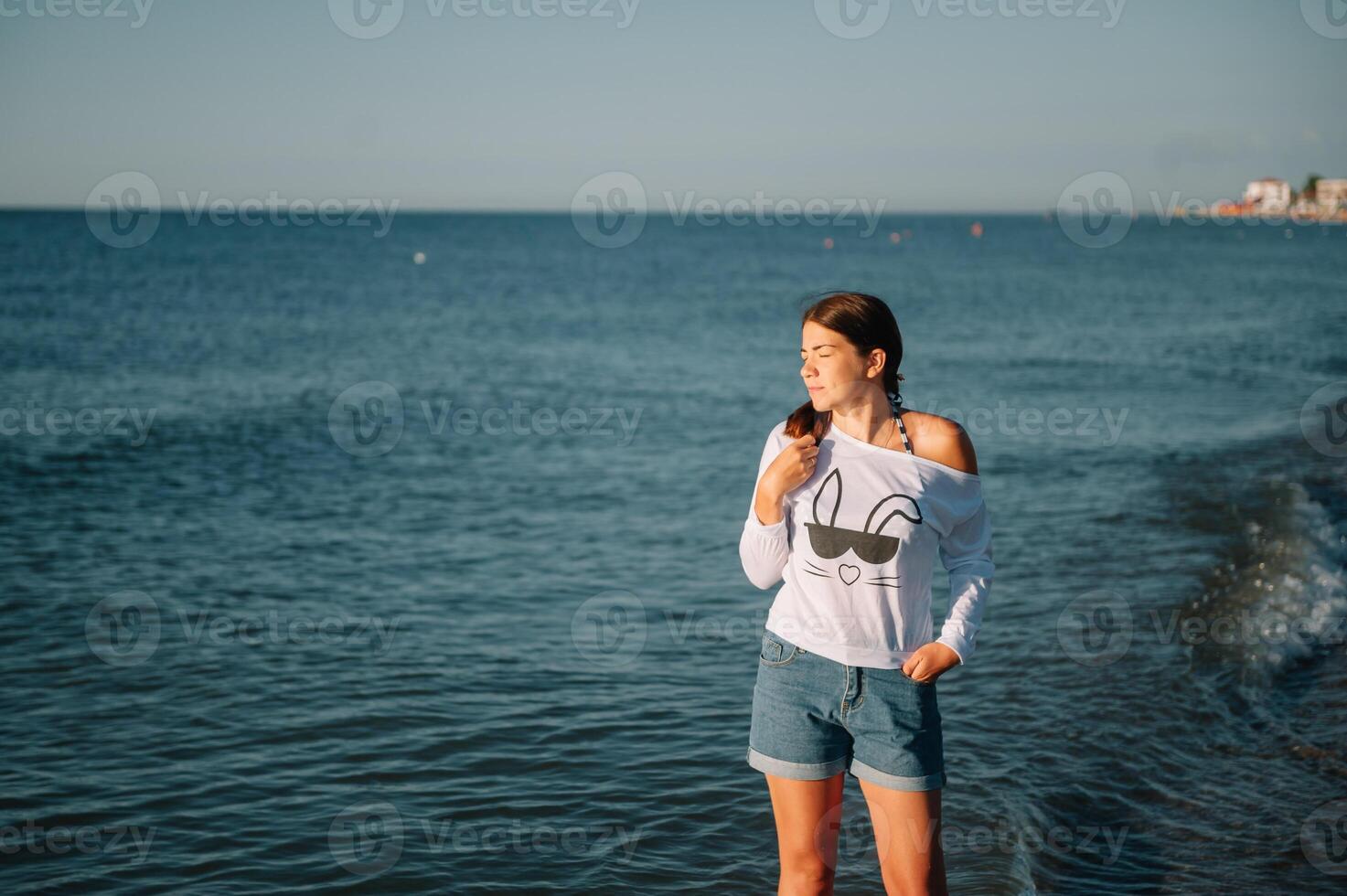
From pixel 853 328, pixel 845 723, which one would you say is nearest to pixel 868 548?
pixel 845 723

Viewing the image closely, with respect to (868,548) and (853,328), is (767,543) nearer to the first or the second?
(868,548)

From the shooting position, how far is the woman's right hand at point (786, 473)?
127 inches

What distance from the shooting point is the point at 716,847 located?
5.94 m

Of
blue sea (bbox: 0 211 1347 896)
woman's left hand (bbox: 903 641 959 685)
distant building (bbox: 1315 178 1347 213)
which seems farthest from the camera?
distant building (bbox: 1315 178 1347 213)

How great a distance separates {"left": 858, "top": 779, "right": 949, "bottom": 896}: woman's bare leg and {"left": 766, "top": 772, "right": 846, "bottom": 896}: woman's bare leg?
13 cm

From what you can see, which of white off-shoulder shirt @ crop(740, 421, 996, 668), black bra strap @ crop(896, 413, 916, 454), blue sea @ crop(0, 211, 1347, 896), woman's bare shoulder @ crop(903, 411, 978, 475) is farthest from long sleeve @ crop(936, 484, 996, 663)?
blue sea @ crop(0, 211, 1347, 896)

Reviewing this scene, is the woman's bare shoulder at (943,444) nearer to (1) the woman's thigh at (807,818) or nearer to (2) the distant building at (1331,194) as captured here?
(1) the woman's thigh at (807,818)

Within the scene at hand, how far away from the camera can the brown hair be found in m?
3.29

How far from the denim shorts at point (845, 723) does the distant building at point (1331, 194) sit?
17366 centimetres

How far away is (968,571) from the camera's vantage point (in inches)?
135

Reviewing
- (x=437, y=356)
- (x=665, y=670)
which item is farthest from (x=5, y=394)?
(x=665, y=670)

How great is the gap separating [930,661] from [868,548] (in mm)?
370

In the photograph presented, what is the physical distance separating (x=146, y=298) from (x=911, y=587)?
170 feet

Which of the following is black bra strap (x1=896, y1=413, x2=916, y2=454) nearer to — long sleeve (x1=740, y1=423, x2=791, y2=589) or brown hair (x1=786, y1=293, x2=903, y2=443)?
brown hair (x1=786, y1=293, x2=903, y2=443)
